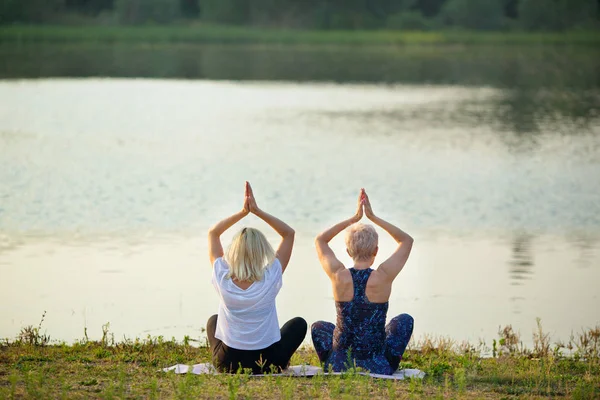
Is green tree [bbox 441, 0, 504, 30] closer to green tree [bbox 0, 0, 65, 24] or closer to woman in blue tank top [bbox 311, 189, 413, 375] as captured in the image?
green tree [bbox 0, 0, 65, 24]

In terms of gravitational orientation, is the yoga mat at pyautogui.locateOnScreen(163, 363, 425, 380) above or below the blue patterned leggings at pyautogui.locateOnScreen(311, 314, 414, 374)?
below

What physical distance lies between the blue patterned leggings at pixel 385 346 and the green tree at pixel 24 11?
4947 cm

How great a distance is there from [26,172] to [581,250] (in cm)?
883

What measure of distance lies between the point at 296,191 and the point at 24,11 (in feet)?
135

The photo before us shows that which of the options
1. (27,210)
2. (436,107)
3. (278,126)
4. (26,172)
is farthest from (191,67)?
(27,210)

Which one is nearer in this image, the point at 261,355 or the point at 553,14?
the point at 261,355

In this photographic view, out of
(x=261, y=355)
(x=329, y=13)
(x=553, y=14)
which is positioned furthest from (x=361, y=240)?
(x=329, y=13)

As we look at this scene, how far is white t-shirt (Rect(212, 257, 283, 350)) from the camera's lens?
619cm

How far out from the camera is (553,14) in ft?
185

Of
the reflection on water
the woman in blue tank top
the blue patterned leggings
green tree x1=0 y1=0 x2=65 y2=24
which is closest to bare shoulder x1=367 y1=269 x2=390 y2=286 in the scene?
the woman in blue tank top

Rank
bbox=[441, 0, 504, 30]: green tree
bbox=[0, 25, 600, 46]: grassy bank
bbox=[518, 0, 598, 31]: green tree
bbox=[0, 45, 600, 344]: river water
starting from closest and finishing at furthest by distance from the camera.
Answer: bbox=[0, 45, 600, 344]: river water < bbox=[0, 25, 600, 46]: grassy bank < bbox=[441, 0, 504, 30]: green tree < bbox=[518, 0, 598, 31]: green tree

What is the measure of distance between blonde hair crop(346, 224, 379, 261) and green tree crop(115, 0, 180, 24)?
50.0m

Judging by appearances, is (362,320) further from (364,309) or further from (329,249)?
(329,249)

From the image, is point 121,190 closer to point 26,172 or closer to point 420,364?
point 26,172
